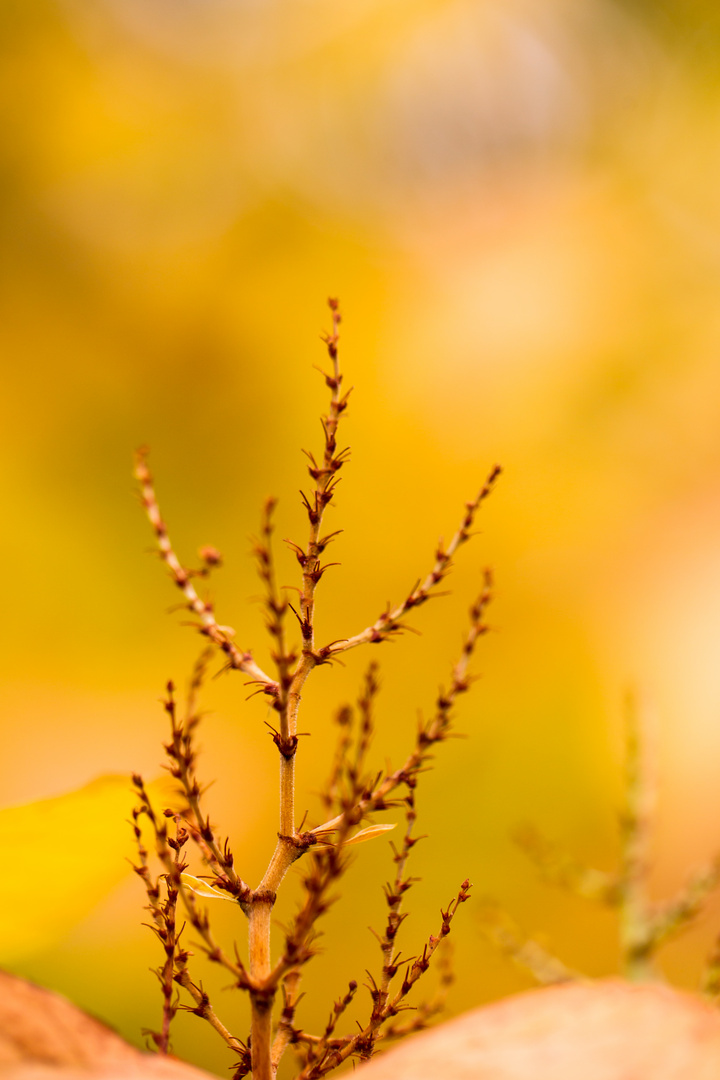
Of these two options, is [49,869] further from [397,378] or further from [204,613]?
[397,378]

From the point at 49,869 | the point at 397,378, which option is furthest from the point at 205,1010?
the point at 397,378

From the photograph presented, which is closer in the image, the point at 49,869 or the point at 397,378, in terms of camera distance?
the point at 49,869

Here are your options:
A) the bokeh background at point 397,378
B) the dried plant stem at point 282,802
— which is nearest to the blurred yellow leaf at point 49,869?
the dried plant stem at point 282,802

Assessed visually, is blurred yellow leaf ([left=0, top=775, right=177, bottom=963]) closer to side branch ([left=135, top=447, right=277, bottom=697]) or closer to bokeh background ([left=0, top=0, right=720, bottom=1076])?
side branch ([left=135, top=447, right=277, bottom=697])

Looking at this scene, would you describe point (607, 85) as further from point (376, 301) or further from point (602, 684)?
point (602, 684)

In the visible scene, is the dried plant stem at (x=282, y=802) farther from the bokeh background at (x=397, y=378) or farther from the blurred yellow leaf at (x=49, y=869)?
the bokeh background at (x=397, y=378)

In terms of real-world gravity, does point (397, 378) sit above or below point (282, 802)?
above
